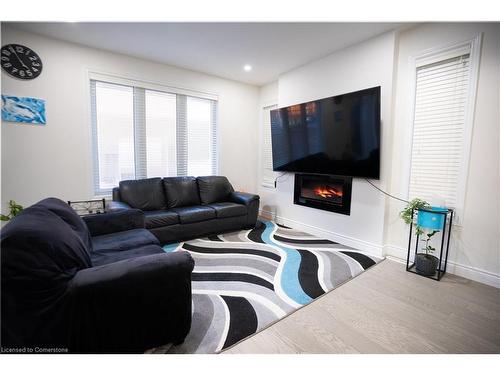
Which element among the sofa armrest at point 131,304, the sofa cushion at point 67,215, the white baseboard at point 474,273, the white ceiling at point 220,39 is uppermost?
the white ceiling at point 220,39

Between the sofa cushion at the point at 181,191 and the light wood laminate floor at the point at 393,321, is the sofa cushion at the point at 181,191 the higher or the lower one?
the higher one

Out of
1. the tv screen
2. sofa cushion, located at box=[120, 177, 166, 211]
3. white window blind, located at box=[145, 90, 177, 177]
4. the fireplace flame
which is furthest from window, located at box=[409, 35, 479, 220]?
white window blind, located at box=[145, 90, 177, 177]

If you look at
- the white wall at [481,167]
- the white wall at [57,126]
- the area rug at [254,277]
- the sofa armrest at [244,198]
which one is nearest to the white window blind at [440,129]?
the white wall at [481,167]

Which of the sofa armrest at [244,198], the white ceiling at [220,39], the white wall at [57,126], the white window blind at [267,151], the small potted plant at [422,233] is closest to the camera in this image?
the small potted plant at [422,233]

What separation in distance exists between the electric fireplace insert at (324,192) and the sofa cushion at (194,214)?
4.87 feet

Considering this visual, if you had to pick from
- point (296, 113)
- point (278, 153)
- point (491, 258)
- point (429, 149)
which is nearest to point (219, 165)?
point (278, 153)

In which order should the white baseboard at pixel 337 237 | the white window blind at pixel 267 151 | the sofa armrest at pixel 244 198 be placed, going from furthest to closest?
the white window blind at pixel 267 151, the sofa armrest at pixel 244 198, the white baseboard at pixel 337 237

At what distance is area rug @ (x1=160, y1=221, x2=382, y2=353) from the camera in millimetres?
1714

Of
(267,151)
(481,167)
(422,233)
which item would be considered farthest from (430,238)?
(267,151)

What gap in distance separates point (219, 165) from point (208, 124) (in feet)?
2.62

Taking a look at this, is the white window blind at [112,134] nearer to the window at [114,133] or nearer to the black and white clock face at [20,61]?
the window at [114,133]

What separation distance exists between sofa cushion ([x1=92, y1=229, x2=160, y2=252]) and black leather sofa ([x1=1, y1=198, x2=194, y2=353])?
506mm

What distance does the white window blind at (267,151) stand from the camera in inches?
187

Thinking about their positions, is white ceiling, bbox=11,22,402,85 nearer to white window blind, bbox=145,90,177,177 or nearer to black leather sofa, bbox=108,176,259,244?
white window blind, bbox=145,90,177,177
